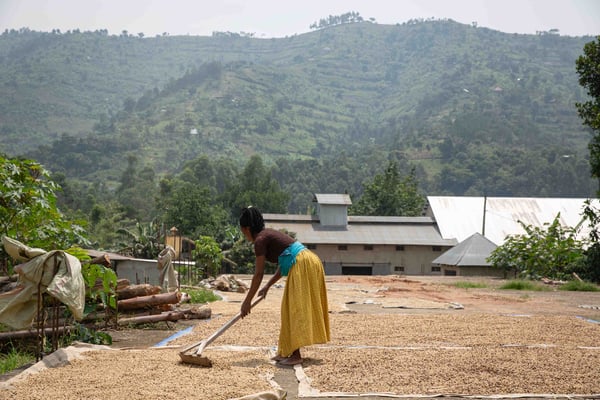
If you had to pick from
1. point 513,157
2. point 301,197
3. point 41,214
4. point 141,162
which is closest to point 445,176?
point 513,157

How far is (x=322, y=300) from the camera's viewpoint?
615 cm

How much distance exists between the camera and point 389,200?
52.4 metres

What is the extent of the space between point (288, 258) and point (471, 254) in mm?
24170

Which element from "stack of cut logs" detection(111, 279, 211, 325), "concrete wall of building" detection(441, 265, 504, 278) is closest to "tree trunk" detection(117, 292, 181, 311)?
"stack of cut logs" detection(111, 279, 211, 325)

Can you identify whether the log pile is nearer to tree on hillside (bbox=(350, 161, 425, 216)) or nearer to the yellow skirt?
the yellow skirt

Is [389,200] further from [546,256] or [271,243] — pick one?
[271,243]

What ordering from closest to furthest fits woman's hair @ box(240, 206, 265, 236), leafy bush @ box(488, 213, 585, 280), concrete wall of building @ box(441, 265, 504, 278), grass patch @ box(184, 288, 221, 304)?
woman's hair @ box(240, 206, 265, 236) < grass patch @ box(184, 288, 221, 304) < leafy bush @ box(488, 213, 585, 280) < concrete wall of building @ box(441, 265, 504, 278)

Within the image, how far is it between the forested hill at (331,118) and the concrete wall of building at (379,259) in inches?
1593

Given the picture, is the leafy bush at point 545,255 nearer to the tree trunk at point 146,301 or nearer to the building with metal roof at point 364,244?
the building with metal roof at point 364,244

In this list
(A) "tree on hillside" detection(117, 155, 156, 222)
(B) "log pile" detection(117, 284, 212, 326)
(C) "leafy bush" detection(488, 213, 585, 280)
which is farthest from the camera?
(A) "tree on hillside" detection(117, 155, 156, 222)

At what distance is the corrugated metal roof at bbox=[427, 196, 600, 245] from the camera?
130 feet

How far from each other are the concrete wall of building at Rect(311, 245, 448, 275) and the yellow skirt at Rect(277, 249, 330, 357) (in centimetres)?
3183

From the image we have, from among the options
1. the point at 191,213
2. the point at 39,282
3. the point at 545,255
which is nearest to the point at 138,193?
the point at 191,213

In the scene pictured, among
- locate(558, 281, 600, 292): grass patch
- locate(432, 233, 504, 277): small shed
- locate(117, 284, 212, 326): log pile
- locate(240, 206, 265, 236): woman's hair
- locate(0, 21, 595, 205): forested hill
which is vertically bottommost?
locate(432, 233, 504, 277): small shed
